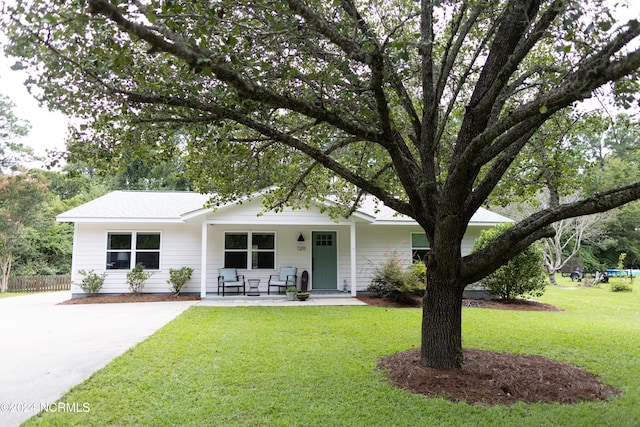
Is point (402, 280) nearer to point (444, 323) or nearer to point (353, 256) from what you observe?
point (353, 256)

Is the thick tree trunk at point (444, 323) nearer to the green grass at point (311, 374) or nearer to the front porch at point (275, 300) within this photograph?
the green grass at point (311, 374)

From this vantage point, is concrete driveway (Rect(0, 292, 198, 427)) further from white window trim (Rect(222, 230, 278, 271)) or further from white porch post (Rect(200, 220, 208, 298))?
white window trim (Rect(222, 230, 278, 271))

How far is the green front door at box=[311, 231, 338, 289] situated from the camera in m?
14.6

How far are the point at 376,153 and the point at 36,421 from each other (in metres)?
6.26

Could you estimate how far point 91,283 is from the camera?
43.4 ft

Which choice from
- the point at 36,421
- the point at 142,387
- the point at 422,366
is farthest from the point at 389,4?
the point at 36,421

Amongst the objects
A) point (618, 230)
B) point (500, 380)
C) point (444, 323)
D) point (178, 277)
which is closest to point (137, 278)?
point (178, 277)

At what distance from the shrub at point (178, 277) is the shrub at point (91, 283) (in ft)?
7.18

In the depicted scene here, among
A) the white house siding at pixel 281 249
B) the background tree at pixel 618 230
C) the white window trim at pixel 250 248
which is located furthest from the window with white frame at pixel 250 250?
the background tree at pixel 618 230

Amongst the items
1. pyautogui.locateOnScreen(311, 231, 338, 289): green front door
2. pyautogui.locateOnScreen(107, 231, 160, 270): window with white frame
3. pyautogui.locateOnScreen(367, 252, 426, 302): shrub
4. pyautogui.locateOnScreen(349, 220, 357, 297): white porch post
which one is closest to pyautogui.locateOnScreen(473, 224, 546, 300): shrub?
pyautogui.locateOnScreen(367, 252, 426, 302): shrub

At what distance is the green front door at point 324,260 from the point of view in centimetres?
1462

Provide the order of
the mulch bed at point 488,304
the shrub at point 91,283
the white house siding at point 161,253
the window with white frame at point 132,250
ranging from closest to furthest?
1. the mulch bed at point 488,304
2. the shrub at point 91,283
3. the white house siding at point 161,253
4. the window with white frame at point 132,250

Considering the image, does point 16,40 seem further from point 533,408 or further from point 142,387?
point 533,408

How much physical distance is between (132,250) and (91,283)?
5.17 feet
